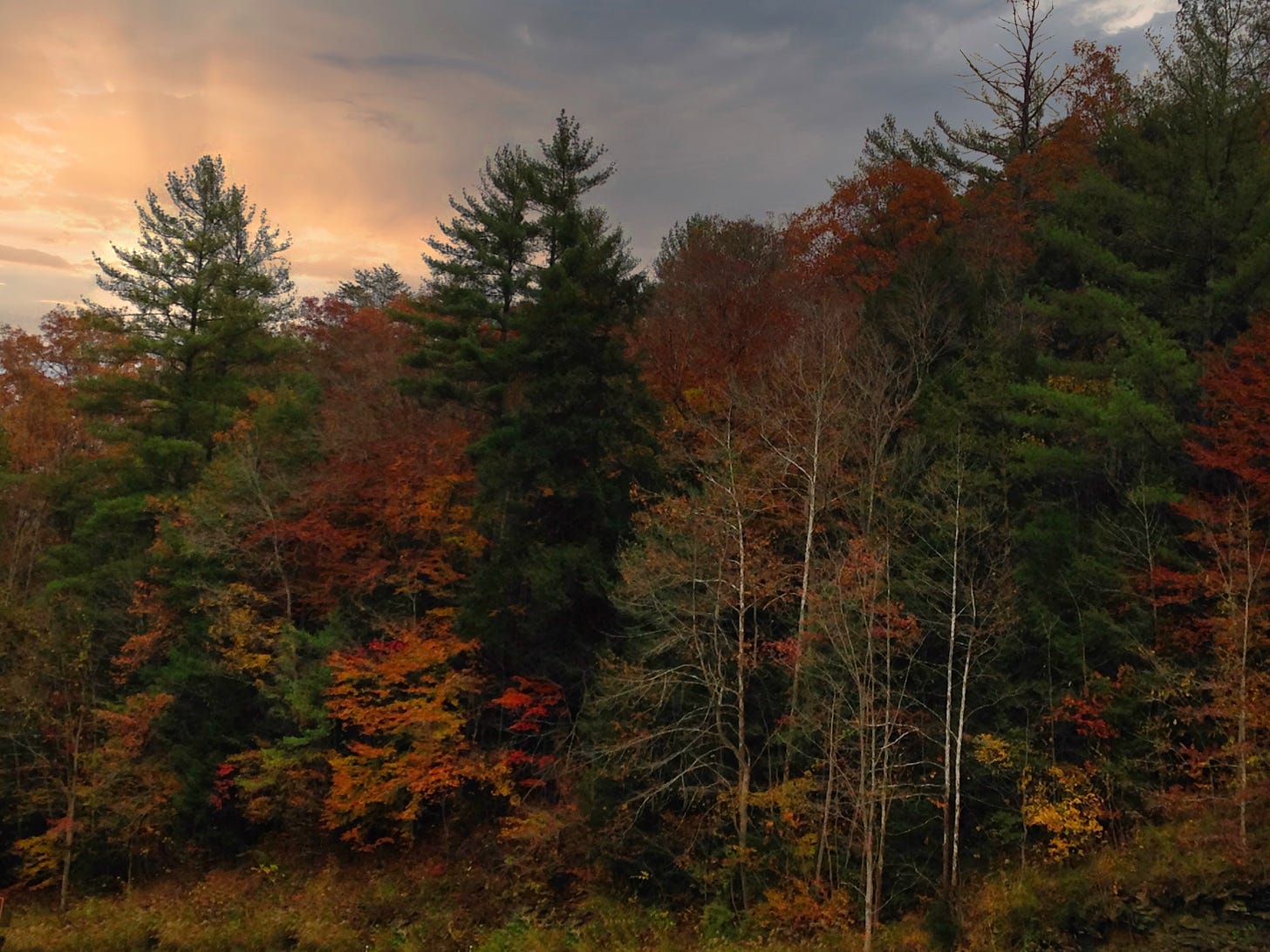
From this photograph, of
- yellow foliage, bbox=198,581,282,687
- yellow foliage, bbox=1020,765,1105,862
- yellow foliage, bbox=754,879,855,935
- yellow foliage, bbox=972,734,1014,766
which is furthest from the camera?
yellow foliage, bbox=198,581,282,687

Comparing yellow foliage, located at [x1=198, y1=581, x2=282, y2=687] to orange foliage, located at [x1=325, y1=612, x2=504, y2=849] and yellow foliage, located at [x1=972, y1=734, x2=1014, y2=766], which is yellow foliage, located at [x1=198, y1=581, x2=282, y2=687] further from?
yellow foliage, located at [x1=972, y1=734, x2=1014, y2=766]

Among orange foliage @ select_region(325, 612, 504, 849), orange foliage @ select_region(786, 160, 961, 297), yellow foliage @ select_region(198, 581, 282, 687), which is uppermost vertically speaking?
orange foliage @ select_region(786, 160, 961, 297)

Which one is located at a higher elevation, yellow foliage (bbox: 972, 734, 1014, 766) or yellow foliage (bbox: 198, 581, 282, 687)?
yellow foliage (bbox: 198, 581, 282, 687)

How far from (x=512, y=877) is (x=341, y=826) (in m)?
6.11

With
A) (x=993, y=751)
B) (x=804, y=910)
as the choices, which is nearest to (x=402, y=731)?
(x=804, y=910)

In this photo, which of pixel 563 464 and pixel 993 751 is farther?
pixel 563 464

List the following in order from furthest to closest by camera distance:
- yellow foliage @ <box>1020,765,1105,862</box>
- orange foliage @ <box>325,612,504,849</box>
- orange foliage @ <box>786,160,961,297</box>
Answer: orange foliage @ <box>786,160,961,297</box>, orange foliage @ <box>325,612,504,849</box>, yellow foliage @ <box>1020,765,1105,862</box>

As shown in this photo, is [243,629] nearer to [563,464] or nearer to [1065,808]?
[563,464]

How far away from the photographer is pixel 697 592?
60.5ft

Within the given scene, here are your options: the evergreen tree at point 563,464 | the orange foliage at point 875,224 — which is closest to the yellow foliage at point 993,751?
the evergreen tree at point 563,464

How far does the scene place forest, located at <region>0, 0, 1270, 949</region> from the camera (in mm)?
15461

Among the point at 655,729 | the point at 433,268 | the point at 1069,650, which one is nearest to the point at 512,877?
the point at 655,729

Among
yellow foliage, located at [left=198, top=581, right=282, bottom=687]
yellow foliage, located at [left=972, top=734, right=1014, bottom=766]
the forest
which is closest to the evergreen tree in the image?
the forest

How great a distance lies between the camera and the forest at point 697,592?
1546cm
